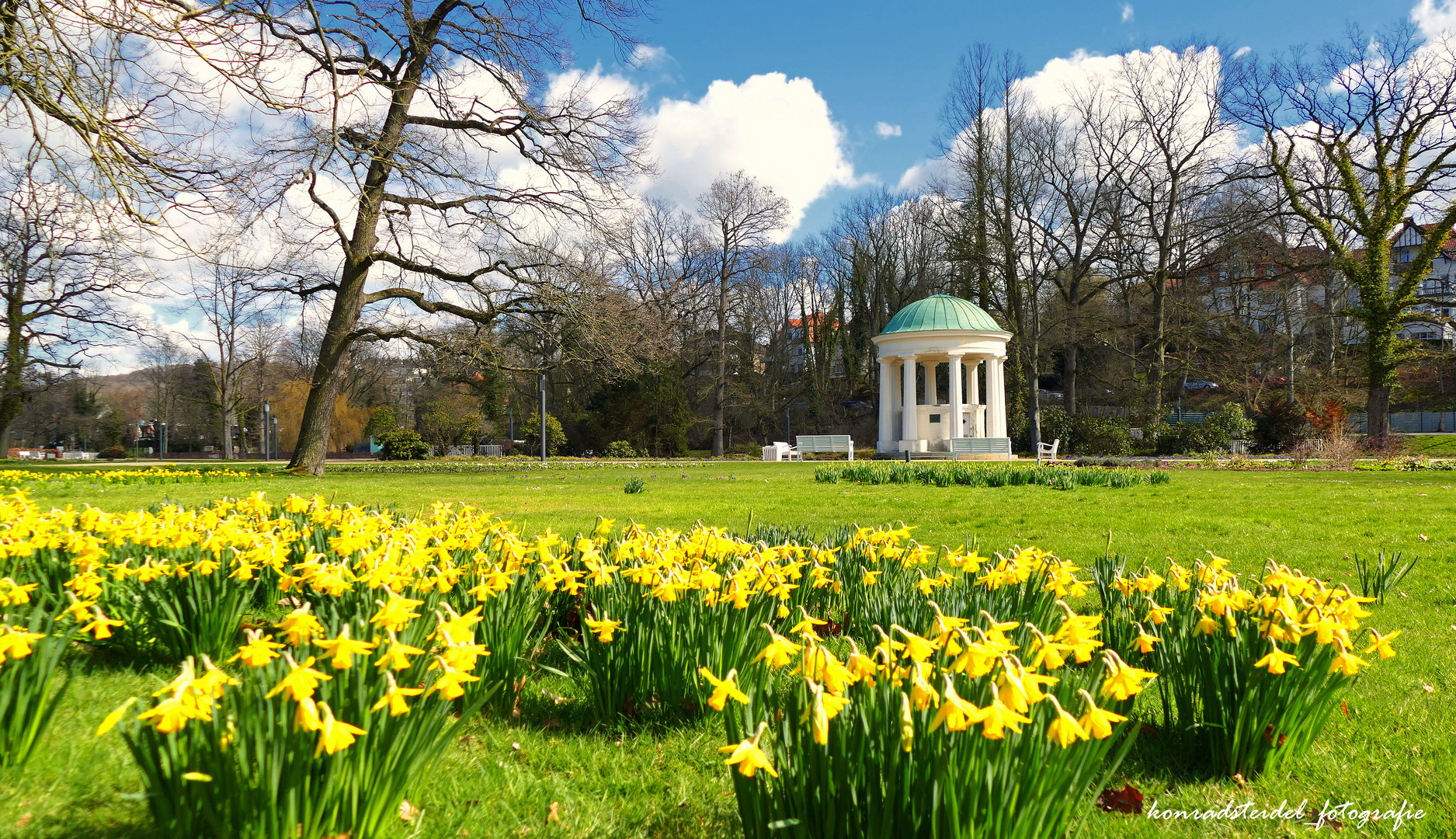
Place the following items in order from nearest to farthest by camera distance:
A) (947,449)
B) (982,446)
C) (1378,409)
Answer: (1378,409), (982,446), (947,449)

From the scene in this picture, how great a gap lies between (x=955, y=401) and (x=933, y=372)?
2246 millimetres

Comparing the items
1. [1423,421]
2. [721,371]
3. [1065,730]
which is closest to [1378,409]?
[1423,421]

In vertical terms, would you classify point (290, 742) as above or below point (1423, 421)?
below

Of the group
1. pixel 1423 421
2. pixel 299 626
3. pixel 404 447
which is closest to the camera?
pixel 299 626

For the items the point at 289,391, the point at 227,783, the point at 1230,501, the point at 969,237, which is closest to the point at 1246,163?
the point at 969,237

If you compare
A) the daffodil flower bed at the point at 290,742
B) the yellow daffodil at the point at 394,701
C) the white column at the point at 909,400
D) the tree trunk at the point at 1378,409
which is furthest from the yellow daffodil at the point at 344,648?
the tree trunk at the point at 1378,409

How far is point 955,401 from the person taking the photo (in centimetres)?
3272

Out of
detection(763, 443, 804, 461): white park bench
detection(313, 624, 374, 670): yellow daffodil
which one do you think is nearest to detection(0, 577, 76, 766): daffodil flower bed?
detection(313, 624, 374, 670): yellow daffodil

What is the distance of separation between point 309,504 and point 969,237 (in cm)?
3582

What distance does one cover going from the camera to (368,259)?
55.8ft

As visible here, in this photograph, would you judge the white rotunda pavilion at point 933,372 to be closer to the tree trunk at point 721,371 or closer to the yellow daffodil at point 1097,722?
the tree trunk at point 721,371

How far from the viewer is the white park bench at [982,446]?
91.9 feet

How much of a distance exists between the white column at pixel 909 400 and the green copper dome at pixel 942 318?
1366 mm

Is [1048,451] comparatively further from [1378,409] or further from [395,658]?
[395,658]
